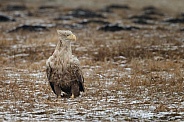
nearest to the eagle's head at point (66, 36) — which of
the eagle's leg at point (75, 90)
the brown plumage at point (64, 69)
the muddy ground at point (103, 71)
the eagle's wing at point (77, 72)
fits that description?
the brown plumage at point (64, 69)

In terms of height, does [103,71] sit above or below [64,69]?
below

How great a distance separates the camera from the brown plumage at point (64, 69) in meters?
11.7

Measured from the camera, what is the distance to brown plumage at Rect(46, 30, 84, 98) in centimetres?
1169

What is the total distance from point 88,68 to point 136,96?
16.8ft

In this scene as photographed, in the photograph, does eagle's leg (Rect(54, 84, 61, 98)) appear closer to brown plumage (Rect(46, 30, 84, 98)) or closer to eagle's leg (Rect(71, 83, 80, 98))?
brown plumage (Rect(46, 30, 84, 98))

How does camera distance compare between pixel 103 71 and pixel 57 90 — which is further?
pixel 103 71

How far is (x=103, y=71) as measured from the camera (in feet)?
54.2

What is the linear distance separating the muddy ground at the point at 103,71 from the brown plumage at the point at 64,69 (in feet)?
1.01

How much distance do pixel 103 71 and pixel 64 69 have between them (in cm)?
488

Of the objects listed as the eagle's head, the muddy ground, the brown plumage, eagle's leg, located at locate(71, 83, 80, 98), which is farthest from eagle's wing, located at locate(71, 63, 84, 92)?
the eagle's head

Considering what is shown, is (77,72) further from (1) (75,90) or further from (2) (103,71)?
(2) (103,71)

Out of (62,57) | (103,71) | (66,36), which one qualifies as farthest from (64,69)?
(103,71)

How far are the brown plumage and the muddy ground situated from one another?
1.01 feet

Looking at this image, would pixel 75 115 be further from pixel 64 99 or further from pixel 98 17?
pixel 98 17
